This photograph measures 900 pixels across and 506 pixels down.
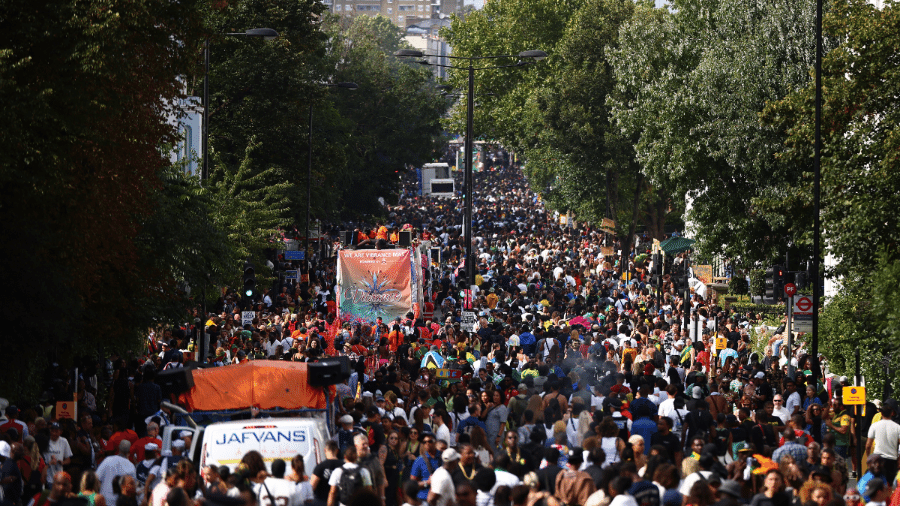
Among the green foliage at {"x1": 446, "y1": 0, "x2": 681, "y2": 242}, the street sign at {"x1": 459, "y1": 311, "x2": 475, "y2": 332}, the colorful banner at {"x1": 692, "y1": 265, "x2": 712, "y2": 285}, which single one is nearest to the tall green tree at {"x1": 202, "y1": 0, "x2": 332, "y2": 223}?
the green foliage at {"x1": 446, "y1": 0, "x2": 681, "y2": 242}

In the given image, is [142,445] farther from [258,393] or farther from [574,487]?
[574,487]

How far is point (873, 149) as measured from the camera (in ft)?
73.6

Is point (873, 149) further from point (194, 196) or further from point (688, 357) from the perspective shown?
point (194, 196)

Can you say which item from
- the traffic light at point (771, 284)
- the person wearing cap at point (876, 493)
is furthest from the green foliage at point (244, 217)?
the person wearing cap at point (876, 493)

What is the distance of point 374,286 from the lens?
31922 mm

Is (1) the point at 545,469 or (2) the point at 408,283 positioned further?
(2) the point at 408,283

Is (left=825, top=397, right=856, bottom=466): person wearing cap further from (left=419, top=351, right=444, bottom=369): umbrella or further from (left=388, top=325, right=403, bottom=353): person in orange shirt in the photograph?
(left=388, top=325, right=403, bottom=353): person in orange shirt

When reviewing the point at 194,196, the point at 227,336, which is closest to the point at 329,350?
the point at 227,336

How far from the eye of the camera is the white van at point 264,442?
12016 mm

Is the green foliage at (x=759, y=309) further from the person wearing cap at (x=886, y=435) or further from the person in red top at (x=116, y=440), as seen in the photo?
the person in red top at (x=116, y=440)

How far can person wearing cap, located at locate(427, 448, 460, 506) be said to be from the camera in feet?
36.0

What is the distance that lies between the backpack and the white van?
104 centimetres

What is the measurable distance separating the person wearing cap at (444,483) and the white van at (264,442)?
1.33 meters

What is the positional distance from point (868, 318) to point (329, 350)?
1101 centimetres
